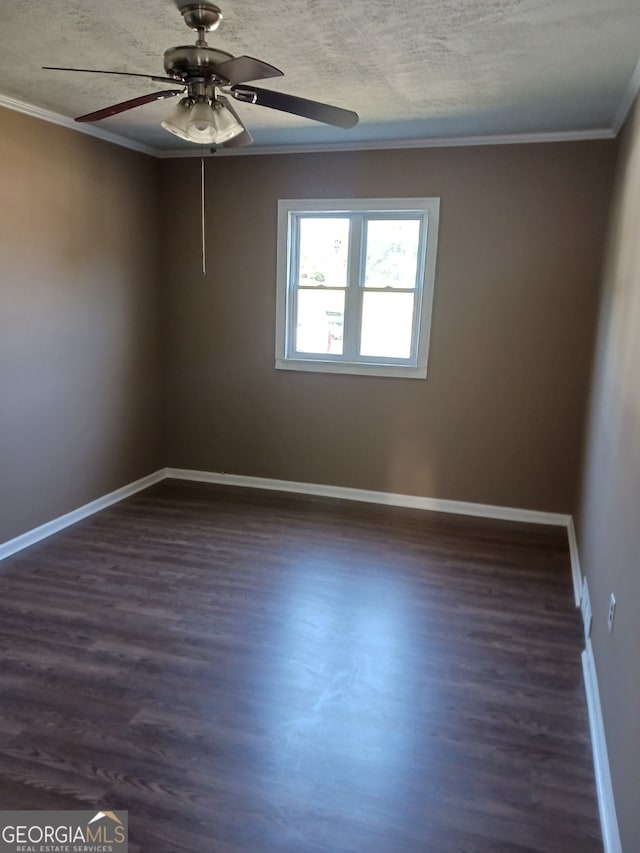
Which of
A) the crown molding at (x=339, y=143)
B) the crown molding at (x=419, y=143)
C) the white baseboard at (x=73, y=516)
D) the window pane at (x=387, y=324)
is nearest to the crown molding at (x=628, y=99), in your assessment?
the crown molding at (x=339, y=143)

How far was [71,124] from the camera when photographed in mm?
3736

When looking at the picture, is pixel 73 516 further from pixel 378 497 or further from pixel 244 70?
pixel 244 70

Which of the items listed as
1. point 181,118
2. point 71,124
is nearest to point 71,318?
point 71,124

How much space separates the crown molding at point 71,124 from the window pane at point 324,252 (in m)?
1.35

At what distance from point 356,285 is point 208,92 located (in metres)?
2.55

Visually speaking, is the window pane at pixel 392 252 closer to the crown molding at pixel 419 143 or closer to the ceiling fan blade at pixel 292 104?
the crown molding at pixel 419 143

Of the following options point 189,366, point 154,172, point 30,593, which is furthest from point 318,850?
point 154,172

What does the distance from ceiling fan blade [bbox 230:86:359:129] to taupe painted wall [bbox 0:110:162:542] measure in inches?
76.5

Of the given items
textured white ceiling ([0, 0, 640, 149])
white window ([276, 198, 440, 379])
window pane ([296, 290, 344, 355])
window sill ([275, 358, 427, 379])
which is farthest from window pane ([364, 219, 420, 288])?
textured white ceiling ([0, 0, 640, 149])

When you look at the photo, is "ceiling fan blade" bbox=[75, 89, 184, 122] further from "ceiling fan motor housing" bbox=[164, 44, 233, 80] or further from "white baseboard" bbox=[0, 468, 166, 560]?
"white baseboard" bbox=[0, 468, 166, 560]

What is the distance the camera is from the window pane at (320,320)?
4645 mm

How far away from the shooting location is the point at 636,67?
8.73ft

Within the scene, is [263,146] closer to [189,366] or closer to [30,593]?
[189,366]

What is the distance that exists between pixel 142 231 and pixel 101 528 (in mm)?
2336
